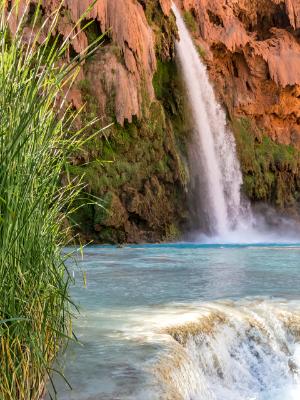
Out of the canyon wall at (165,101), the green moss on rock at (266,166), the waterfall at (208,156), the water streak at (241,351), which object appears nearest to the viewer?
the water streak at (241,351)

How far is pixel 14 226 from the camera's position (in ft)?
7.32

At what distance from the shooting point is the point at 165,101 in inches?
838

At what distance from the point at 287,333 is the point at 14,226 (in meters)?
3.50

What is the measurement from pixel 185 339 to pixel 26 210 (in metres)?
2.15

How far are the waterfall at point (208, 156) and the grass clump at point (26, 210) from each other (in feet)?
61.5

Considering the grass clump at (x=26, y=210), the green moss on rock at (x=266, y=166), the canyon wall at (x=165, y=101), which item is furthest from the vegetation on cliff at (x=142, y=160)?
the grass clump at (x=26, y=210)

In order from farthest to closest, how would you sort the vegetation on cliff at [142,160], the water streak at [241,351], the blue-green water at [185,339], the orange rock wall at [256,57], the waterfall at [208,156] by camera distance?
the orange rock wall at [256,57], the waterfall at [208,156], the vegetation on cliff at [142,160], the water streak at [241,351], the blue-green water at [185,339]

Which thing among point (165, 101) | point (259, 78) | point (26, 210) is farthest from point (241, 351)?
point (259, 78)

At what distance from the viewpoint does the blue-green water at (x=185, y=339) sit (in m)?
3.23

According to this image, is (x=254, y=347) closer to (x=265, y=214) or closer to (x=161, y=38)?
(x=161, y=38)

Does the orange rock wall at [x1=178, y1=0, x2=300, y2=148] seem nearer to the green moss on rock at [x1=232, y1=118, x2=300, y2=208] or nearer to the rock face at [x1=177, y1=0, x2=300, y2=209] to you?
the rock face at [x1=177, y1=0, x2=300, y2=209]

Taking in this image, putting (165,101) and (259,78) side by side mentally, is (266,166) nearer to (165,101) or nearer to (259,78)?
(259,78)

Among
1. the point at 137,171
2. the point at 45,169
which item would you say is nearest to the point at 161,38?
the point at 137,171

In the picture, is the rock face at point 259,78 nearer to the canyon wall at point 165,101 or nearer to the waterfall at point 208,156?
Result: the canyon wall at point 165,101
